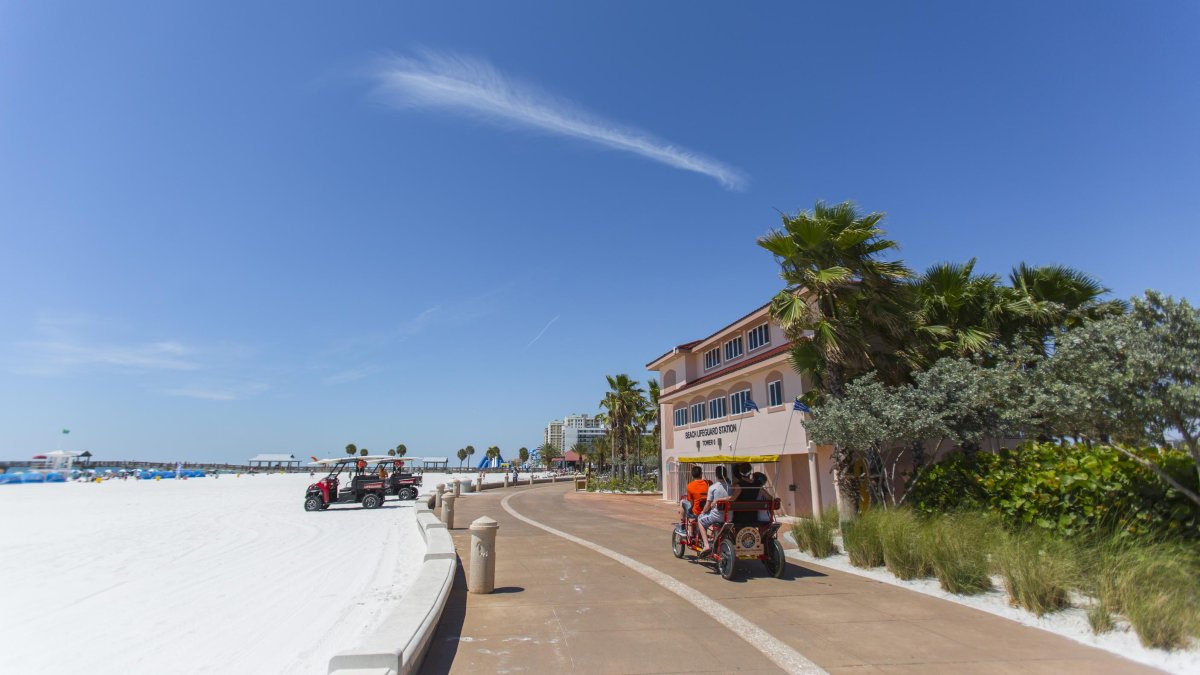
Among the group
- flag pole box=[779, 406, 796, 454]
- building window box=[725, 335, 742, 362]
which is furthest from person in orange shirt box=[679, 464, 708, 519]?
building window box=[725, 335, 742, 362]

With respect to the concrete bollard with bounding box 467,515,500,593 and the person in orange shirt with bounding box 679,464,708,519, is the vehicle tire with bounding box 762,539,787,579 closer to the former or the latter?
the person in orange shirt with bounding box 679,464,708,519

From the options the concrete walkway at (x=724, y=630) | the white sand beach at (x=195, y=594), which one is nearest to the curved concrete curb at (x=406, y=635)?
the concrete walkway at (x=724, y=630)

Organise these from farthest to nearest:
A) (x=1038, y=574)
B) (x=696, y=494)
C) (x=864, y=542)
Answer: (x=696, y=494) → (x=864, y=542) → (x=1038, y=574)

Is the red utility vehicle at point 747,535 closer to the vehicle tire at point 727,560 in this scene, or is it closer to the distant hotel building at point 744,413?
the vehicle tire at point 727,560

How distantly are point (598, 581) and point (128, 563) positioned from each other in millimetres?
9404

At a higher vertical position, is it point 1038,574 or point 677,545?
point 1038,574

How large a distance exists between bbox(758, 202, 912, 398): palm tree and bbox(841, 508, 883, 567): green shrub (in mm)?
3703

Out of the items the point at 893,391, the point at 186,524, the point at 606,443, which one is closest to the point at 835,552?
the point at 893,391

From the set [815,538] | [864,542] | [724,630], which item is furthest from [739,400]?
[724,630]

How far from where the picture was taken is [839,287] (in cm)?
1307

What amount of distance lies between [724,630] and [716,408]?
19.9 metres

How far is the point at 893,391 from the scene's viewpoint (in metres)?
12.4

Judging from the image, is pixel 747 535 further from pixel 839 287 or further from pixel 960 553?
pixel 839 287

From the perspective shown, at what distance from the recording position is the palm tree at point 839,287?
12.9 meters
